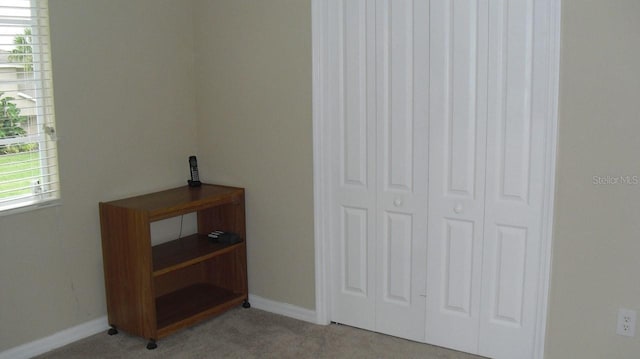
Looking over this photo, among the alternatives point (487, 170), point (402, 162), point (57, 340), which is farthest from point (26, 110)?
point (487, 170)

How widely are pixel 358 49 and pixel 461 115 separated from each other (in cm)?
67

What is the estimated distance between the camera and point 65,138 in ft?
10.8

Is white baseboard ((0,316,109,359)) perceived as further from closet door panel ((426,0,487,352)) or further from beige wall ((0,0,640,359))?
closet door panel ((426,0,487,352))

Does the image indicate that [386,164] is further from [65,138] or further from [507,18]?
[65,138]

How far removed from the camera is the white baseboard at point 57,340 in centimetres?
315

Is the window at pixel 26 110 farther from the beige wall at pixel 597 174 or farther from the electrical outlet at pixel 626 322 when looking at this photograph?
the electrical outlet at pixel 626 322

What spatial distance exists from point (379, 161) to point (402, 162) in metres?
0.13

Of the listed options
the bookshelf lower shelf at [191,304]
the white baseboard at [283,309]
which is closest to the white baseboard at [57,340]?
the bookshelf lower shelf at [191,304]

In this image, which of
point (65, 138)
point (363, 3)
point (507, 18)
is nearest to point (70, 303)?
point (65, 138)

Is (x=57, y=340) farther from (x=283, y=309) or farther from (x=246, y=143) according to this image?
(x=246, y=143)

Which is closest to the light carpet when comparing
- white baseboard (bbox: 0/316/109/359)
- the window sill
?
white baseboard (bbox: 0/316/109/359)

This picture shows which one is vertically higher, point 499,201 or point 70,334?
point 499,201

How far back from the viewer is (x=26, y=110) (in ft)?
10.3

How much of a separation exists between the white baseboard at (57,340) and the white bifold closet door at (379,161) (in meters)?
1.34
